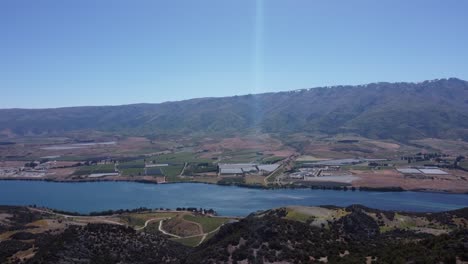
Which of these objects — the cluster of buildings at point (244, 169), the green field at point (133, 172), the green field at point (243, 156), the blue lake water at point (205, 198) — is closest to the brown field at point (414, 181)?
the blue lake water at point (205, 198)

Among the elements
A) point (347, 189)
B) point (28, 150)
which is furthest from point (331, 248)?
point (28, 150)

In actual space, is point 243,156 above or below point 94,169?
above

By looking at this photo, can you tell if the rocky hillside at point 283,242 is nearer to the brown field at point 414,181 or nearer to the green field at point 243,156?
the brown field at point 414,181

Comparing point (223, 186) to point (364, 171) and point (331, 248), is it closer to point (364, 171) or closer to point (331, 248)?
point (364, 171)

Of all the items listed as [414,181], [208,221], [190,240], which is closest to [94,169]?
[208,221]

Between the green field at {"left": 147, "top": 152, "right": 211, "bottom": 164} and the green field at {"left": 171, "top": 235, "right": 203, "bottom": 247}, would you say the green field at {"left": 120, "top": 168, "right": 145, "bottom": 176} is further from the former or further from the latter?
the green field at {"left": 171, "top": 235, "right": 203, "bottom": 247}

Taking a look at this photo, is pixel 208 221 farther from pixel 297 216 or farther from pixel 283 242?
pixel 283 242
